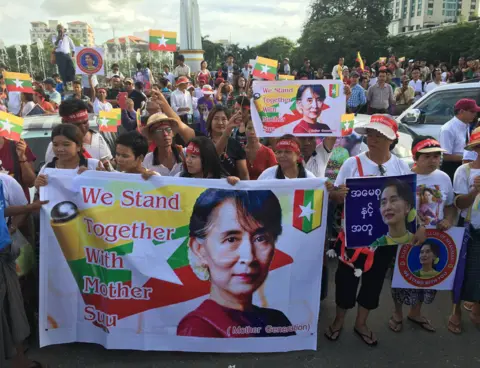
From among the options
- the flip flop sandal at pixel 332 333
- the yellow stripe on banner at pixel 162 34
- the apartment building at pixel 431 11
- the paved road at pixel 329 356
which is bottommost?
the paved road at pixel 329 356

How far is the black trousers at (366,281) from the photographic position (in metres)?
3.28

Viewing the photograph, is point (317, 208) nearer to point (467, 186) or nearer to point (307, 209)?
point (307, 209)

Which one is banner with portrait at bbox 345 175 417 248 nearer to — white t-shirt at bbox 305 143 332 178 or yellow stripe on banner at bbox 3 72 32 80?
white t-shirt at bbox 305 143 332 178

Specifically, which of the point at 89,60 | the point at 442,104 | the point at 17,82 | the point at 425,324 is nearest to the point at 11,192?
the point at 425,324

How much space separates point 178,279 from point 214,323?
433mm

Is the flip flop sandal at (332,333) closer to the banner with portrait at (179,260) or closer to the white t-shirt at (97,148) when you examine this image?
the banner with portrait at (179,260)

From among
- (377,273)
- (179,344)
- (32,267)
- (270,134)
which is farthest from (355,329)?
(32,267)

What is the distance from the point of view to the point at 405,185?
3107 mm

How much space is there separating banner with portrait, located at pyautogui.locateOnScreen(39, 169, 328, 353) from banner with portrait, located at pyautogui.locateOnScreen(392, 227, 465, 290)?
0.85 meters

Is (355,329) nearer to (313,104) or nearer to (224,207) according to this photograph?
(224,207)

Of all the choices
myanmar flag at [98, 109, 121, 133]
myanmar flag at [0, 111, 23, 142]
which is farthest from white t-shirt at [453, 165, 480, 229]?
myanmar flag at [98, 109, 121, 133]

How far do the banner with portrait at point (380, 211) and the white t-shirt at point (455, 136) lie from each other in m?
2.36

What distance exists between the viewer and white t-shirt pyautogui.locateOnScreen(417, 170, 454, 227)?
3.35 metres

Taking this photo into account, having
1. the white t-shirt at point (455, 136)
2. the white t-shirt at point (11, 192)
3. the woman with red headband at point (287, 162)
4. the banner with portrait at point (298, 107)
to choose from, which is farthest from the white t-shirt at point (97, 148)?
the white t-shirt at point (455, 136)
